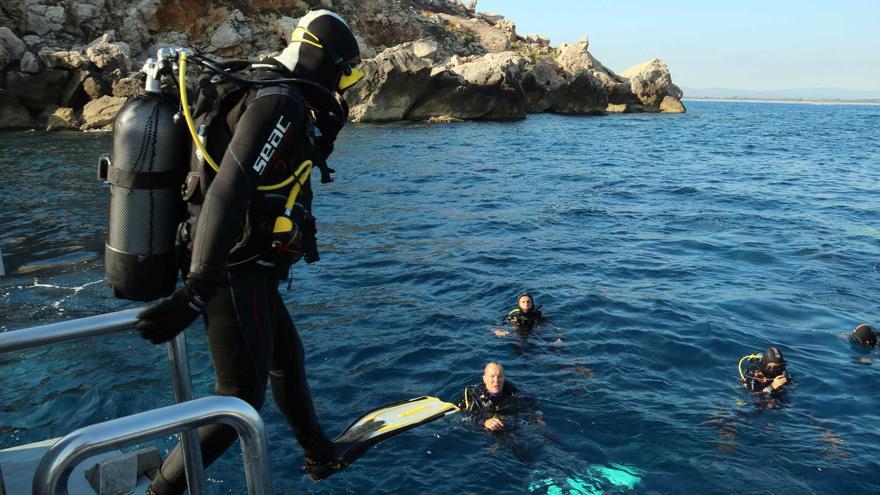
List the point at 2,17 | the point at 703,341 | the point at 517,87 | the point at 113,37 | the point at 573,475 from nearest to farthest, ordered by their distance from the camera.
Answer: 1. the point at 573,475
2. the point at 703,341
3. the point at 2,17
4. the point at 113,37
5. the point at 517,87

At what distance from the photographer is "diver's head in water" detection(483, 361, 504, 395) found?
735 centimetres

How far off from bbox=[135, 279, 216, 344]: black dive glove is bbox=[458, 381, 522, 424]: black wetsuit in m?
5.04

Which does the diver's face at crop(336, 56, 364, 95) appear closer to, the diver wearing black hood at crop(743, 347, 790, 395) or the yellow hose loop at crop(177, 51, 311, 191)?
the yellow hose loop at crop(177, 51, 311, 191)

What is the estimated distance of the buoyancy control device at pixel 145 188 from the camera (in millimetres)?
2814

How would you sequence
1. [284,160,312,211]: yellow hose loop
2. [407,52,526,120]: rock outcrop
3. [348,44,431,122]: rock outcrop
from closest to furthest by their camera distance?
[284,160,312,211]: yellow hose loop < [348,44,431,122]: rock outcrop < [407,52,526,120]: rock outcrop

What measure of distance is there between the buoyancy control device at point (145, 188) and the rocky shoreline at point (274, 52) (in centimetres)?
1621

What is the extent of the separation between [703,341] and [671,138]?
116 feet

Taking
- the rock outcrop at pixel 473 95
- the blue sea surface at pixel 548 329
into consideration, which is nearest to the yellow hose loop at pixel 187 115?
the blue sea surface at pixel 548 329

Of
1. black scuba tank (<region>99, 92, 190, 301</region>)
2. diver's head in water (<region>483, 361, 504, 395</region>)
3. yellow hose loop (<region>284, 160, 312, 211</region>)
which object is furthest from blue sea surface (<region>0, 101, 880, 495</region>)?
yellow hose loop (<region>284, 160, 312, 211</region>)

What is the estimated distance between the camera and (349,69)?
3369 mm

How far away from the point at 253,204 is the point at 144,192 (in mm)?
455

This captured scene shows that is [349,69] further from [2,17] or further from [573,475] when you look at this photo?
[2,17]

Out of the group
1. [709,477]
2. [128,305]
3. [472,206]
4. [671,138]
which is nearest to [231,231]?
[709,477]

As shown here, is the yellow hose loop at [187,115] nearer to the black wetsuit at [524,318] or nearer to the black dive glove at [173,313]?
the black dive glove at [173,313]
